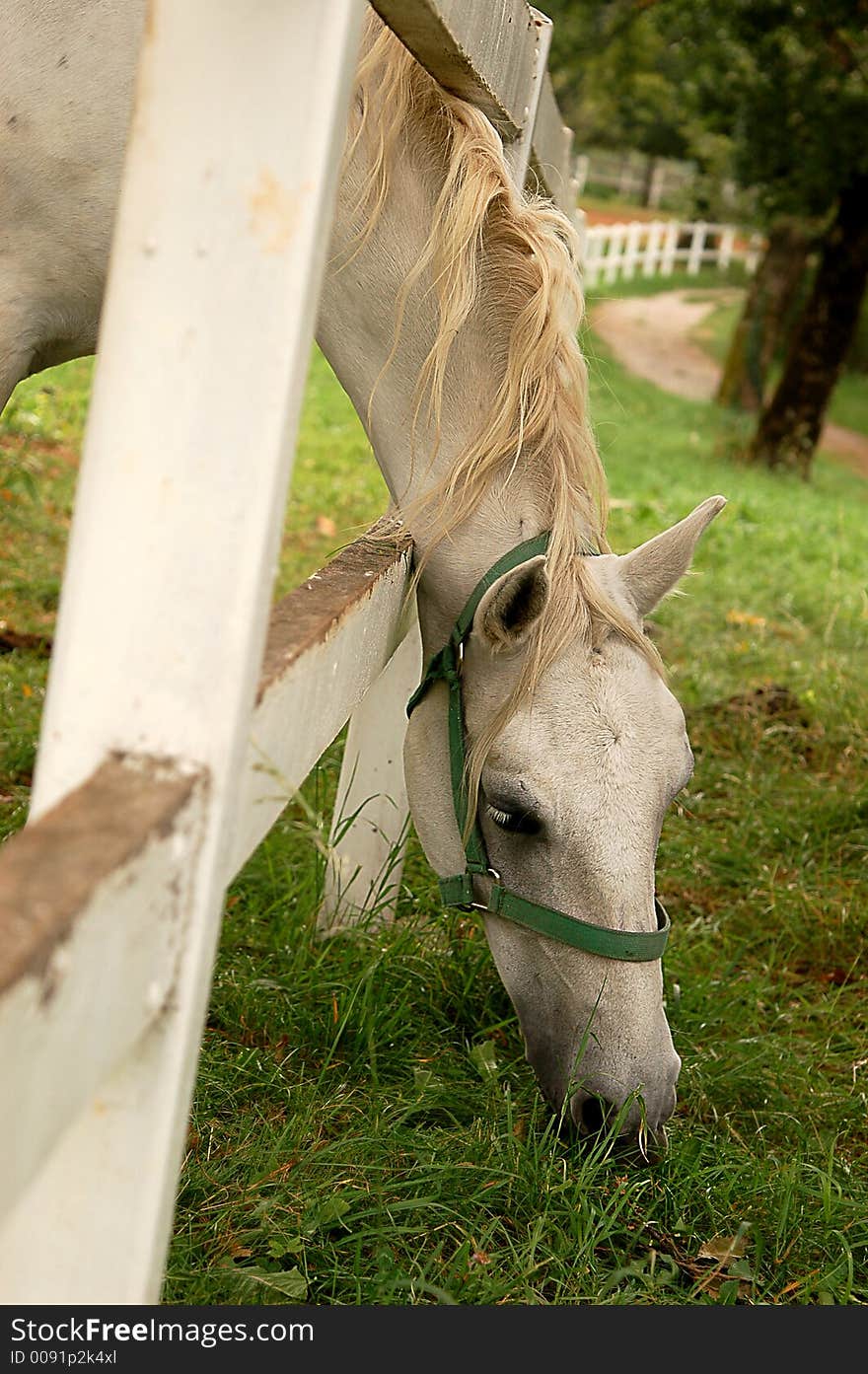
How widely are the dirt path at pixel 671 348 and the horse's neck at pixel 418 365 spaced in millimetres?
15370

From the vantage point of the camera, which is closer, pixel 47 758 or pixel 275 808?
pixel 47 758

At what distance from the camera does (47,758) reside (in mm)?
925

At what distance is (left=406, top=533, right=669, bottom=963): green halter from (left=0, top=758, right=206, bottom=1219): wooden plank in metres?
1.05

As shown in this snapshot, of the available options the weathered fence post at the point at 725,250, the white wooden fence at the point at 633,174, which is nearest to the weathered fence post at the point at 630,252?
the weathered fence post at the point at 725,250

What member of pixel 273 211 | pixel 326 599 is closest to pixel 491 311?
pixel 326 599

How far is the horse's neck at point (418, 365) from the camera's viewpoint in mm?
2033

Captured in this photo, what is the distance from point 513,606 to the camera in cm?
193

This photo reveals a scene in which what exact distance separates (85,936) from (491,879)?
130cm

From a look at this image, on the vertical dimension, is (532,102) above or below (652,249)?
above

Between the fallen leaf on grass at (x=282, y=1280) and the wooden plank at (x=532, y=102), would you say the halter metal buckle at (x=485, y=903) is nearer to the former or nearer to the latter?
the fallen leaf on grass at (x=282, y=1280)

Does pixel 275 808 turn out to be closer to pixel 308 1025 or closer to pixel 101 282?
pixel 308 1025

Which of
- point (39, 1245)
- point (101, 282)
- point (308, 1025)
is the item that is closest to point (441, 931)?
point (308, 1025)

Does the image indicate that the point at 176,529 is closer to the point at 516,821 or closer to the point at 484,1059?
the point at 516,821

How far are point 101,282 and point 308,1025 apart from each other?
129cm
